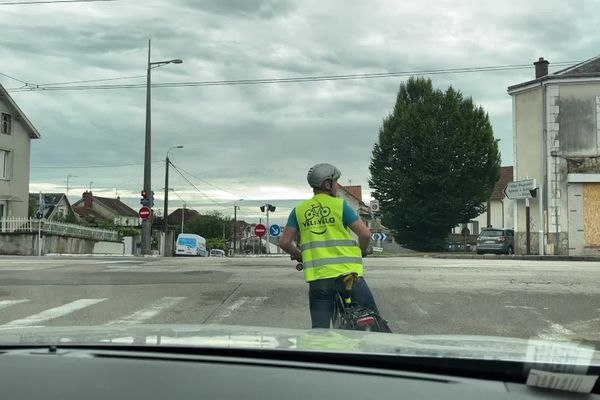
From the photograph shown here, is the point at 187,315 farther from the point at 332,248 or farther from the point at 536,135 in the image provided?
the point at 536,135

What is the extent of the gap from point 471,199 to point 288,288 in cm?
2990

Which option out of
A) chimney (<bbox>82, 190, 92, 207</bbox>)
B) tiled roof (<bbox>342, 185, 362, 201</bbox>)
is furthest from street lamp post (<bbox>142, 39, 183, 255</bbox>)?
chimney (<bbox>82, 190, 92, 207</bbox>)

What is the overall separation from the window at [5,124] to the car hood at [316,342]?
1549 inches

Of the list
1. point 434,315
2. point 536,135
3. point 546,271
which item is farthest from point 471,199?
point 434,315

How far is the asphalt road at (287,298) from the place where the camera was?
8328 millimetres

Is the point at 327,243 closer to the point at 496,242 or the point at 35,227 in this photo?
the point at 496,242

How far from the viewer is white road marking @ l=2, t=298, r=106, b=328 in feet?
27.1

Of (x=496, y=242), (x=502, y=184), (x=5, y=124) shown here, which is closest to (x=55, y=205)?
(x=5, y=124)

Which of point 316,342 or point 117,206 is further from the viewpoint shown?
point 117,206

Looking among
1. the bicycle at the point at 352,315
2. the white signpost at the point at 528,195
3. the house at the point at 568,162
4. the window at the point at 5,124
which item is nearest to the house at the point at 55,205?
the window at the point at 5,124

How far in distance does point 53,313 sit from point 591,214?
82.4ft

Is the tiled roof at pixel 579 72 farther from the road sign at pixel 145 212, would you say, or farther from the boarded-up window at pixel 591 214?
the road sign at pixel 145 212

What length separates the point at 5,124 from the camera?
38.1m

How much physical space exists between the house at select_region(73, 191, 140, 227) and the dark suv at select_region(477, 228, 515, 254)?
70568 millimetres
